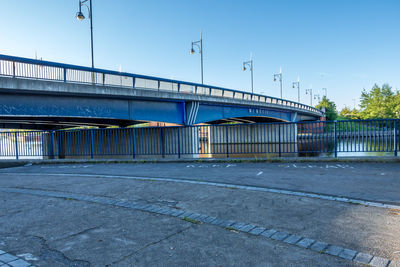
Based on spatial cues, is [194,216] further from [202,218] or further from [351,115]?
[351,115]

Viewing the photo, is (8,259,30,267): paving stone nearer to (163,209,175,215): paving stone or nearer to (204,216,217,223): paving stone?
(163,209,175,215): paving stone

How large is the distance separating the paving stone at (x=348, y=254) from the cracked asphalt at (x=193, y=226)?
12 cm

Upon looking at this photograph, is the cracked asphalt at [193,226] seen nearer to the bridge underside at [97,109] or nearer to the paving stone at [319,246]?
the paving stone at [319,246]

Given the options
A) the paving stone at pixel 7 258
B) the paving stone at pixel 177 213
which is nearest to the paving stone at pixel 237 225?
the paving stone at pixel 177 213

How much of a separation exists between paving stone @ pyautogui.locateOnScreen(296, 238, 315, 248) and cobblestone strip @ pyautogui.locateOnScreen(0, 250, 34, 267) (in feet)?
9.63

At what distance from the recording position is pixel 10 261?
9.61 ft

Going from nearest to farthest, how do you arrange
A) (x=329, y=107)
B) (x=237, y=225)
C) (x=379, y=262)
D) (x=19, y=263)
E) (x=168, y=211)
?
1. (x=379, y=262)
2. (x=19, y=263)
3. (x=237, y=225)
4. (x=168, y=211)
5. (x=329, y=107)

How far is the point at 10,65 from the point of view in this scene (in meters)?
12.4

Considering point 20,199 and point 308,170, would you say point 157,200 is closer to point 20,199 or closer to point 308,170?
point 20,199

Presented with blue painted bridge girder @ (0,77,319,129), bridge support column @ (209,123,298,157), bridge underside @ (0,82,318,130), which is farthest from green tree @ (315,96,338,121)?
blue painted bridge girder @ (0,77,319,129)

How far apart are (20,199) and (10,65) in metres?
9.27

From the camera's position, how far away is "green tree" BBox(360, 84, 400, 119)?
59897mm

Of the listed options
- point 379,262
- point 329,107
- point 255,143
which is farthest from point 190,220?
point 329,107

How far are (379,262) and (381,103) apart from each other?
7117 cm
